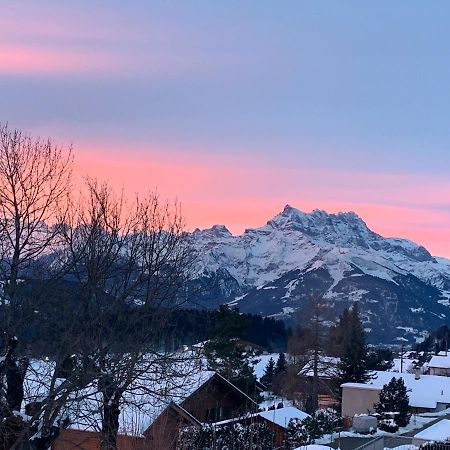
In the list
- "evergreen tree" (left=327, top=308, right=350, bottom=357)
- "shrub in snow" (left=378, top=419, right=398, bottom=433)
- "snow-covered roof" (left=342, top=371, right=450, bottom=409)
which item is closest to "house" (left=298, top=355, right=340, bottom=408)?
"evergreen tree" (left=327, top=308, right=350, bottom=357)

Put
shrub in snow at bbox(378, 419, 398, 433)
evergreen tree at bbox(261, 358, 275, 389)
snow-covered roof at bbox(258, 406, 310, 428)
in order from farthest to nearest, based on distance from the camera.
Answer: evergreen tree at bbox(261, 358, 275, 389) < shrub in snow at bbox(378, 419, 398, 433) < snow-covered roof at bbox(258, 406, 310, 428)

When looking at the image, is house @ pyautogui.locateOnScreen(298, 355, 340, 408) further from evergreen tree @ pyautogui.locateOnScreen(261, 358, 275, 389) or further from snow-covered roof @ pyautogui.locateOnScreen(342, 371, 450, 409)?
evergreen tree @ pyautogui.locateOnScreen(261, 358, 275, 389)

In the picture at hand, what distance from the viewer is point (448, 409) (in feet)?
136

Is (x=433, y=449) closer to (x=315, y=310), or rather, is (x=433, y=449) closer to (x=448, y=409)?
(x=448, y=409)

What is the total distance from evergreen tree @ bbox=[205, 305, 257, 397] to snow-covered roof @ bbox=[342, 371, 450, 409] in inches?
303

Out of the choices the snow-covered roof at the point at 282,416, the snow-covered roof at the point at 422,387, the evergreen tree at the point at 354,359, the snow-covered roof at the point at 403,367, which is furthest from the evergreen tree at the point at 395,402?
the snow-covered roof at the point at 403,367

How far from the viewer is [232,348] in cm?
3725

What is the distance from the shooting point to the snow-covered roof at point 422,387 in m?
43.0

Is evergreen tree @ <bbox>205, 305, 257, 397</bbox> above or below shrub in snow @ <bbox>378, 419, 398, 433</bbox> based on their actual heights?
above

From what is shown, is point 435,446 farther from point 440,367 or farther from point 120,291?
point 440,367

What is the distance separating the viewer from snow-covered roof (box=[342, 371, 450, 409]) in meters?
43.0

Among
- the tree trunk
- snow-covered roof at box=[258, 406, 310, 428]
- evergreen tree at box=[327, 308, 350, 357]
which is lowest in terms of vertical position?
snow-covered roof at box=[258, 406, 310, 428]

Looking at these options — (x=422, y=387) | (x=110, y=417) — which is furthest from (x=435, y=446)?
(x=422, y=387)

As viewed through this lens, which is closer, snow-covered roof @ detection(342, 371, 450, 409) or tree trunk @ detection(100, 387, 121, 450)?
tree trunk @ detection(100, 387, 121, 450)
